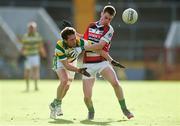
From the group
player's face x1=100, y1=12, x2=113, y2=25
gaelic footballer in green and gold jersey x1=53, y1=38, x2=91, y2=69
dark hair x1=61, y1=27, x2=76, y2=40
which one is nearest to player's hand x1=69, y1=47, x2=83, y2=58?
gaelic footballer in green and gold jersey x1=53, y1=38, x2=91, y2=69

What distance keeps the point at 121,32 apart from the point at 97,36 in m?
27.3

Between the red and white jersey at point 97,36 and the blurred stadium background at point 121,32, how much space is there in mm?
18887

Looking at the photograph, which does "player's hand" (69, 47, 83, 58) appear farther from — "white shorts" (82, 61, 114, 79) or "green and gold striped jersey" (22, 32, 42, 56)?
"green and gold striped jersey" (22, 32, 42, 56)

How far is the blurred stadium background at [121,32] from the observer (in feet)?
109

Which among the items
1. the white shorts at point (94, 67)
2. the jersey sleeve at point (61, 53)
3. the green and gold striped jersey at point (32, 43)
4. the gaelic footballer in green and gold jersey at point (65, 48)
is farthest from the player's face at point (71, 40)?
the green and gold striped jersey at point (32, 43)

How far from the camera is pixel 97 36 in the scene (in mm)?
11617

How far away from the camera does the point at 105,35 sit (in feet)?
37.8

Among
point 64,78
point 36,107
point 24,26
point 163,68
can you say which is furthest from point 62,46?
point 24,26

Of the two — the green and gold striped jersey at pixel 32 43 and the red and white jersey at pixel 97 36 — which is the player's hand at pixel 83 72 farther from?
the green and gold striped jersey at pixel 32 43

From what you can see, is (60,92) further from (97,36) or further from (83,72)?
(97,36)

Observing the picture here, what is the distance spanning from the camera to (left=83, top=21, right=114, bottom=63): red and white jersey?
11539 millimetres

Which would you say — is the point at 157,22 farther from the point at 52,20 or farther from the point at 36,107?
the point at 36,107

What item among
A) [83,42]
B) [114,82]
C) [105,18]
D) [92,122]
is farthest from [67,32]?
[92,122]

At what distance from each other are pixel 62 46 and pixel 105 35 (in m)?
0.80
